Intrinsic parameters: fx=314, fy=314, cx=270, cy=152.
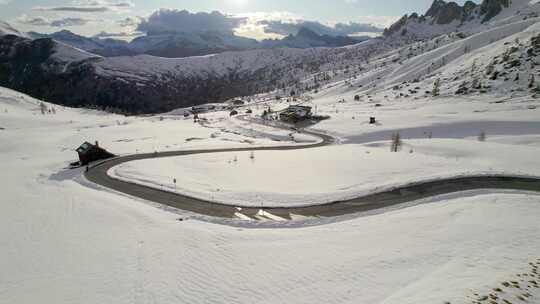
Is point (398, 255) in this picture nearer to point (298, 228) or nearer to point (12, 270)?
point (298, 228)

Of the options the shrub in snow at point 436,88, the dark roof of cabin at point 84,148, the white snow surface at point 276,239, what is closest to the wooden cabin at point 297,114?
the shrub in snow at point 436,88

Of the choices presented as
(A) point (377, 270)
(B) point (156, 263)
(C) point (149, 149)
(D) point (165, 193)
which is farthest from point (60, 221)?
(C) point (149, 149)

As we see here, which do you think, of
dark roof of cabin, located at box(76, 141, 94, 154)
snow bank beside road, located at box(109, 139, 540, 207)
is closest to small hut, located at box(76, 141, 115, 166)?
dark roof of cabin, located at box(76, 141, 94, 154)

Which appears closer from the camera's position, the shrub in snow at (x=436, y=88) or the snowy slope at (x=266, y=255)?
the snowy slope at (x=266, y=255)

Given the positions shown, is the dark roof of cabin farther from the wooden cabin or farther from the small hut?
the wooden cabin

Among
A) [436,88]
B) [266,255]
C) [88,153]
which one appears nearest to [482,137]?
[266,255]

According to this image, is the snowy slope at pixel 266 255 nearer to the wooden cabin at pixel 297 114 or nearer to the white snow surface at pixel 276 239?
the white snow surface at pixel 276 239

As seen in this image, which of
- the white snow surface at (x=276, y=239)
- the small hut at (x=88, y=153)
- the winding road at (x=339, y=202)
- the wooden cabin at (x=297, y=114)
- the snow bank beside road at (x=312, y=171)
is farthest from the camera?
the wooden cabin at (x=297, y=114)

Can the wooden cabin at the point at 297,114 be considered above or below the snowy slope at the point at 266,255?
above

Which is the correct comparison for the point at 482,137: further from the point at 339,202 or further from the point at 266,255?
the point at 266,255
